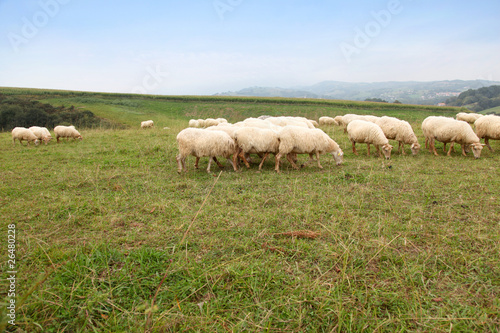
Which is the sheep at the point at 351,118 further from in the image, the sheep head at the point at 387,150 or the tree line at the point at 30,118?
the tree line at the point at 30,118

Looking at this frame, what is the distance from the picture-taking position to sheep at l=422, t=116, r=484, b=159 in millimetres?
10430

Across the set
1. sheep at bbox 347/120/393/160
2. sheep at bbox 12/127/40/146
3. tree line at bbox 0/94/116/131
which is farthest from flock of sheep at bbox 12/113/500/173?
tree line at bbox 0/94/116/131

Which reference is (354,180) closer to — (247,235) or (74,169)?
(247,235)

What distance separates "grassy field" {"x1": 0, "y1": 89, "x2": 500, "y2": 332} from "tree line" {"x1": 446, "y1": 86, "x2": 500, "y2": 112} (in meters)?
92.7

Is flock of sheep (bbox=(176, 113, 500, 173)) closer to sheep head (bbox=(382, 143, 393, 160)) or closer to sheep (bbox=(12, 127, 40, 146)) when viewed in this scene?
sheep head (bbox=(382, 143, 393, 160))

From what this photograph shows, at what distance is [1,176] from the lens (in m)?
8.16

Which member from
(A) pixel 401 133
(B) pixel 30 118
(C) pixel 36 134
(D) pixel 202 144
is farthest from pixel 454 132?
(B) pixel 30 118

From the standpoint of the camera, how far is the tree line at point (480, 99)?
249 ft

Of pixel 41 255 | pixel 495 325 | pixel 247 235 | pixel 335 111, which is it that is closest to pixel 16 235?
pixel 41 255

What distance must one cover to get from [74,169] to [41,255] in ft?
21.0

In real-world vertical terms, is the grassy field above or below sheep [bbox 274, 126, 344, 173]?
below

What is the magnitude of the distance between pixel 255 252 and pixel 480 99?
364 feet

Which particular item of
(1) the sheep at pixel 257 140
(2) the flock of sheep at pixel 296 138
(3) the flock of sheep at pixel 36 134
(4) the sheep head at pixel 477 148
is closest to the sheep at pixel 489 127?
(2) the flock of sheep at pixel 296 138

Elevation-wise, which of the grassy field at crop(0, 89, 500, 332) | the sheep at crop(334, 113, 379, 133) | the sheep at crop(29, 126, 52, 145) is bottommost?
the grassy field at crop(0, 89, 500, 332)
